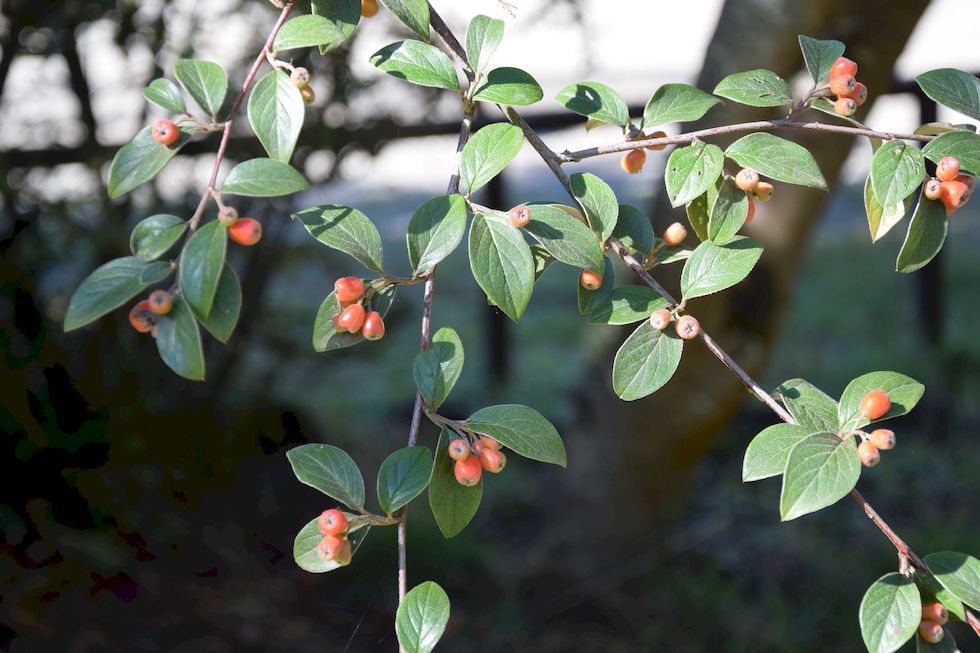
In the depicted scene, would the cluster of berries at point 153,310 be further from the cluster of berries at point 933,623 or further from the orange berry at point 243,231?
the cluster of berries at point 933,623

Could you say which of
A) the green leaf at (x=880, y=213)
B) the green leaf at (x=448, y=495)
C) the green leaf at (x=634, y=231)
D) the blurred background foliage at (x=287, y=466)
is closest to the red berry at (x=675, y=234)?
the green leaf at (x=634, y=231)

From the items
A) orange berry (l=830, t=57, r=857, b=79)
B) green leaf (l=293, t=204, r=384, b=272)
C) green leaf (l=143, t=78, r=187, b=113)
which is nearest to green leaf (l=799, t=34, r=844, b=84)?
orange berry (l=830, t=57, r=857, b=79)

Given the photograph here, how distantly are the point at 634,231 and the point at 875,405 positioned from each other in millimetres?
222

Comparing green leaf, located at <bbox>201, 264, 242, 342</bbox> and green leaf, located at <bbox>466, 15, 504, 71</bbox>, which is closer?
green leaf, located at <bbox>201, 264, 242, 342</bbox>

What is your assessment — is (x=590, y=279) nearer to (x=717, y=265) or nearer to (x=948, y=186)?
(x=717, y=265)

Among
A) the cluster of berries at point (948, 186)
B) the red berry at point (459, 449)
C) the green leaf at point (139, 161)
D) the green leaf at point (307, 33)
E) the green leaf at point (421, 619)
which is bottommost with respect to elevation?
the green leaf at point (421, 619)

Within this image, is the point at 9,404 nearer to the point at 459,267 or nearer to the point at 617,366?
the point at 617,366

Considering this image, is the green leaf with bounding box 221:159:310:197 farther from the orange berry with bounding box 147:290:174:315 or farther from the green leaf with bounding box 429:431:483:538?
the green leaf with bounding box 429:431:483:538

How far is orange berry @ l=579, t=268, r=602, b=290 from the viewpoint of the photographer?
631mm

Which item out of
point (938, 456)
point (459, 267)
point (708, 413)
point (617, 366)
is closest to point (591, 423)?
point (708, 413)

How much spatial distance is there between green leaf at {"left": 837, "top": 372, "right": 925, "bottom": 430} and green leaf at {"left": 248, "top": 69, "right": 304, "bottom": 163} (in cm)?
38

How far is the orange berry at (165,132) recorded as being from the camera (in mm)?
558

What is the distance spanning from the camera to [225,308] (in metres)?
0.52

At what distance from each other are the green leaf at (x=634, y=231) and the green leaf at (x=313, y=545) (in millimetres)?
285
